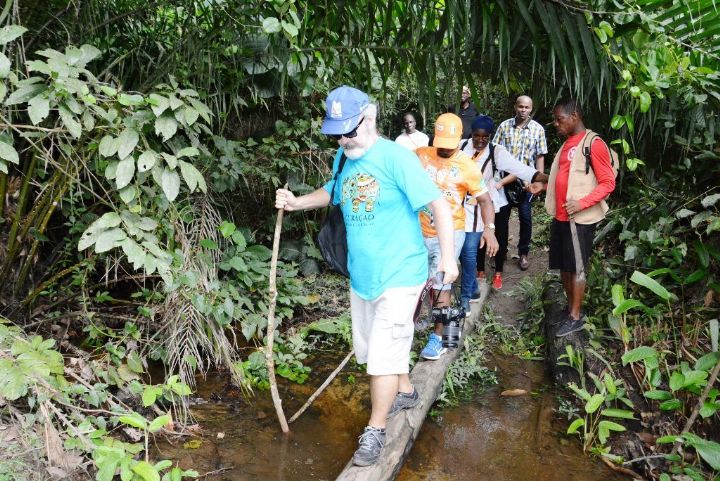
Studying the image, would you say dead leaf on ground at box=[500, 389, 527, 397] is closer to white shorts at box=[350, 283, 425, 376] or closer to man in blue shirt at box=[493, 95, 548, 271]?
white shorts at box=[350, 283, 425, 376]

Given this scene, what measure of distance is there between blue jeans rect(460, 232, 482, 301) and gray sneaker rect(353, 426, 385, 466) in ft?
6.67

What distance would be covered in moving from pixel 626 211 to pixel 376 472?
125 inches

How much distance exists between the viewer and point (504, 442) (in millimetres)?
3586

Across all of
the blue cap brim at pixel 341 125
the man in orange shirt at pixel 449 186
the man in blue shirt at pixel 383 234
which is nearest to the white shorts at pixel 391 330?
the man in blue shirt at pixel 383 234

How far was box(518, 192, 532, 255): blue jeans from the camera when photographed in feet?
19.5

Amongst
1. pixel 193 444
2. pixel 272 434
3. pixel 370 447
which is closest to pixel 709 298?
pixel 370 447

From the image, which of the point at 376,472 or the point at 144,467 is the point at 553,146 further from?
the point at 144,467

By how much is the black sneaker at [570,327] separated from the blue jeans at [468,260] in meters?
0.82

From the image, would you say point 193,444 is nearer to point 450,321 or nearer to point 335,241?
point 335,241

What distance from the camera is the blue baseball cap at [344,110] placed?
2.77 metres

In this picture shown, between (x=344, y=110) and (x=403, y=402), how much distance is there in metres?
1.73

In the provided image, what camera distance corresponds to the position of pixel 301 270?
19.0 feet

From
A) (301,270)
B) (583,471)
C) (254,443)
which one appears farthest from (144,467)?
(301,270)

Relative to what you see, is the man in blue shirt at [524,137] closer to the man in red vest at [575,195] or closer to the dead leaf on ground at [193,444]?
the man in red vest at [575,195]
